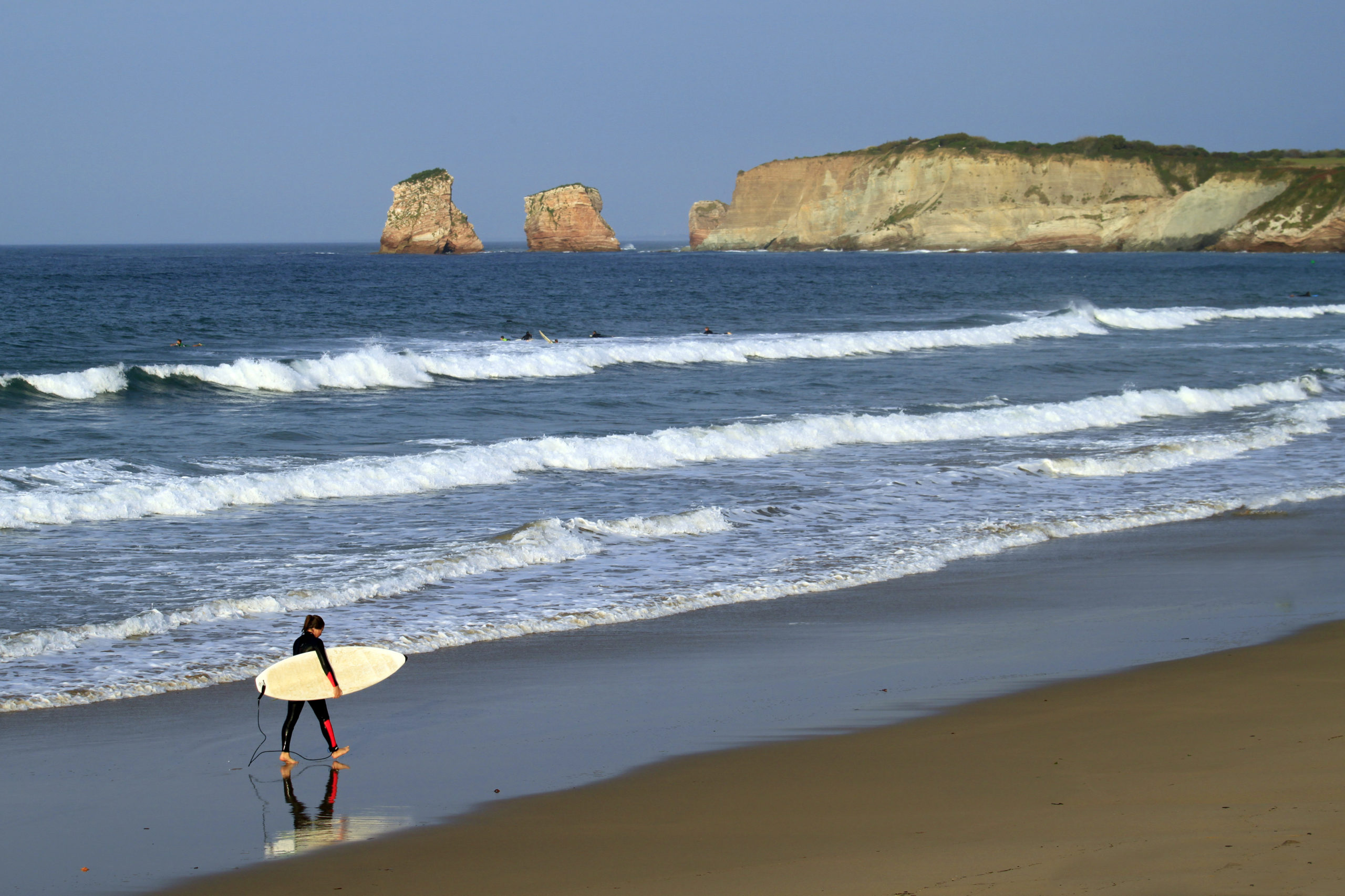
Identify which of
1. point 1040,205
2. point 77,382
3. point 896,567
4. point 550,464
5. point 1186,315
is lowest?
point 896,567

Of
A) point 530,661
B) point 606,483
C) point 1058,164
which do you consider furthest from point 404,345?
point 1058,164

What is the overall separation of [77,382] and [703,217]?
568 feet

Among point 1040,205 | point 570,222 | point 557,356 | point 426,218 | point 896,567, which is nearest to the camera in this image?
point 896,567

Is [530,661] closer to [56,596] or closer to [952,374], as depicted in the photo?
[56,596]

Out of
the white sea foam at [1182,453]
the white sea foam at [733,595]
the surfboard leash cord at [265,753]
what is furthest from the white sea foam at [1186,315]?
the surfboard leash cord at [265,753]

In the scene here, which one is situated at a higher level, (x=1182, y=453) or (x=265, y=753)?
(x=1182, y=453)

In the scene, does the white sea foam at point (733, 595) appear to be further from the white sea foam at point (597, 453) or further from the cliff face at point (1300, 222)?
the cliff face at point (1300, 222)

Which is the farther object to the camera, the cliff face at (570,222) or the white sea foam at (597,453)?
the cliff face at (570,222)

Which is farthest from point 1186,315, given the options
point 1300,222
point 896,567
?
point 1300,222

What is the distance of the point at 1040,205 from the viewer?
133125 mm

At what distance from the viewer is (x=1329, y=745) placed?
6.18 m

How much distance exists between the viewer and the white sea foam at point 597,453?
44.1ft

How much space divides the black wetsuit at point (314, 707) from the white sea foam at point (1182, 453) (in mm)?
12108

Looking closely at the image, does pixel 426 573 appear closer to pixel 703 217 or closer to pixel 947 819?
pixel 947 819
